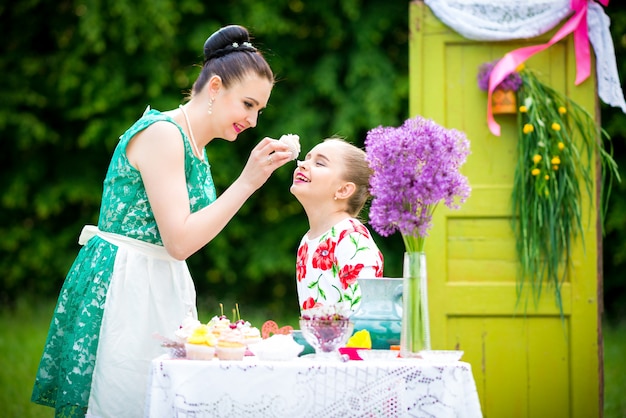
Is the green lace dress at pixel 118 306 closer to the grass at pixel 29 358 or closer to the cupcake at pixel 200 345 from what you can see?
the cupcake at pixel 200 345

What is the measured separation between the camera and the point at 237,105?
2.48 metres

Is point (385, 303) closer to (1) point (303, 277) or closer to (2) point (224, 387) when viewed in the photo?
(2) point (224, 387)

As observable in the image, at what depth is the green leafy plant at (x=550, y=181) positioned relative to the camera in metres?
3.79

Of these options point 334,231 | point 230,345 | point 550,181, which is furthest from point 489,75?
point 230,345

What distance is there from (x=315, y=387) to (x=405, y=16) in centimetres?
603

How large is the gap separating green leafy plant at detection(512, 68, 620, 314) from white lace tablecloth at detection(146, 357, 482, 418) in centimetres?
207

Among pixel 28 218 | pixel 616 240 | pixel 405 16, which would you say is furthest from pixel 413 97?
pixel 28 218

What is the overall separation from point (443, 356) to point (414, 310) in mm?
134

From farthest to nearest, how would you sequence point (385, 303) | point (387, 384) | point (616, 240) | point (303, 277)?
point (616, 240), point (303, 277), point (385, 303), point (387, 384)

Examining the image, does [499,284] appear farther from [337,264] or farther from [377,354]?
[377,354]

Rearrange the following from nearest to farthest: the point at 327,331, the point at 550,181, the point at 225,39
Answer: the point at 327,331 → the point at 225,39 → the point at 550,181

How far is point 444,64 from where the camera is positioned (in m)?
4.02

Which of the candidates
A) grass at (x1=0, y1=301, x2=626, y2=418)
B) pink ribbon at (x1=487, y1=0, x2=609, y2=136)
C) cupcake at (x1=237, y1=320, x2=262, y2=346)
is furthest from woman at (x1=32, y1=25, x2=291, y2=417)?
grass at (x1=0, y1=301, x2=626, y2=418)

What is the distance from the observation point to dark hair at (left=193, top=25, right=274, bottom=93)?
2506 mm
